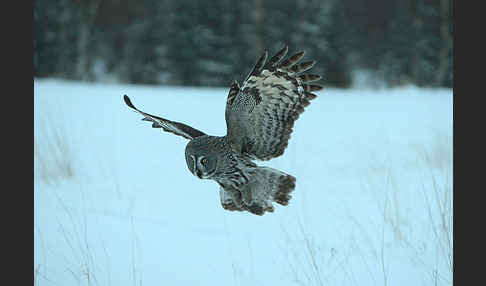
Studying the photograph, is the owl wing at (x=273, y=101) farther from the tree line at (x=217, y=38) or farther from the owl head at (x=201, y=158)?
the tree line at (x=217, y=38)

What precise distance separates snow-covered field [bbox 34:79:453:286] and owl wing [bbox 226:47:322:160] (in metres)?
0.84

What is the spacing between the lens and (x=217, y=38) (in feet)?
56.0

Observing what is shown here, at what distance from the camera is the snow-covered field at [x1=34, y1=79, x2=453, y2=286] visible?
3230 millimetres

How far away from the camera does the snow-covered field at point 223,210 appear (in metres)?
3.23

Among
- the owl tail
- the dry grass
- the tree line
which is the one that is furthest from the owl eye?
the tree line

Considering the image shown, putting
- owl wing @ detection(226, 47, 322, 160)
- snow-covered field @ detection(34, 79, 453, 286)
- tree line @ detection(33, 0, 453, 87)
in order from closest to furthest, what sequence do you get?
owl wing @ detection(226, 47, 322, 160) < snow-covered field @ detection(34, 79, 453, 286) < tree line @ detection(33, 0, 453, 87)

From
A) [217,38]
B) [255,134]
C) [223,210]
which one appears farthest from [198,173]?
[217,38]

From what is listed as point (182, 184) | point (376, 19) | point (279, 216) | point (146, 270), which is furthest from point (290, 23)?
point (146, 270)

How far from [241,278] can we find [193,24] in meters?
15.1

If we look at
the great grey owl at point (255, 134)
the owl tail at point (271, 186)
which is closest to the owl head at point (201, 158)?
the great grey owl at point (255, 134)

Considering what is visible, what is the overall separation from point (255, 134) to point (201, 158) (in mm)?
463

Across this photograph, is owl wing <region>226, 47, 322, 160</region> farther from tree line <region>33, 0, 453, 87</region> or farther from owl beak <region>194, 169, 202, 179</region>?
tree line <region>33, 0, 453, 87</region>

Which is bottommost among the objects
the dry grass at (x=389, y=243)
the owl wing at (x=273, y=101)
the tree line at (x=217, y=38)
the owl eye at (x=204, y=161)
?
the dry grass at (x=389, y=243)

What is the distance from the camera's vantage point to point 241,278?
3135 mm
